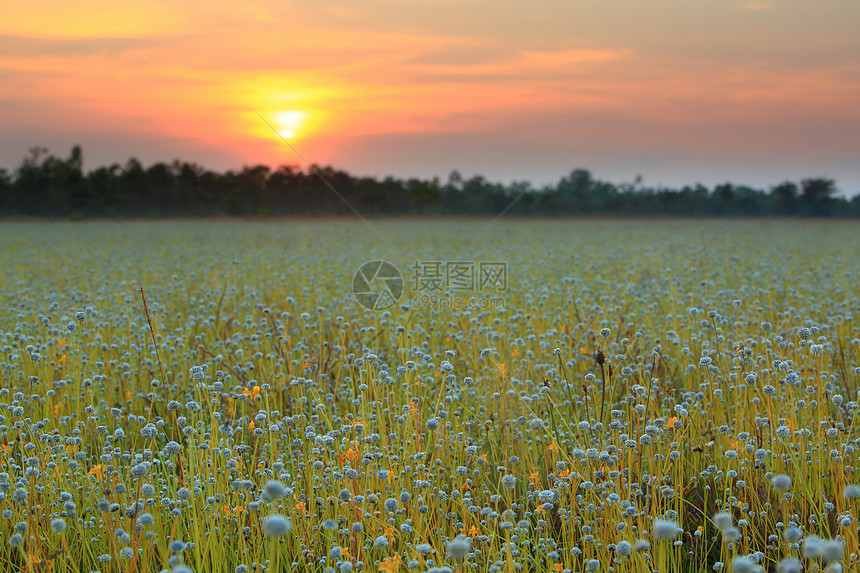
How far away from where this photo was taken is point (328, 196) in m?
56.5

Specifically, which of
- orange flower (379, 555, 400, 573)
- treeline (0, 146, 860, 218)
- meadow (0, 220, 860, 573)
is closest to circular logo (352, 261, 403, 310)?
meadow (0, 220, 860, 573)

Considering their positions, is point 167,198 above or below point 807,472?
above

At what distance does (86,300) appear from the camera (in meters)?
9.70

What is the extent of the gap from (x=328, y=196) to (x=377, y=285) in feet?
152

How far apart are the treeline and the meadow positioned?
141 feet

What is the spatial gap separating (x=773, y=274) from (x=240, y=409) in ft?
34.0

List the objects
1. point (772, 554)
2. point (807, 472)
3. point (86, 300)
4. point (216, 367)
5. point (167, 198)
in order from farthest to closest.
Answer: point (167, 198) → point (86, 300) → point (216, 367) → point (807, 472) → point (772, 554)

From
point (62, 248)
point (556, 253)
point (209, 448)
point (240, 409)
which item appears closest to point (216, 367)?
point (240, 409)

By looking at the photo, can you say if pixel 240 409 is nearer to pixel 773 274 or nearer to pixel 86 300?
pixel 86 300

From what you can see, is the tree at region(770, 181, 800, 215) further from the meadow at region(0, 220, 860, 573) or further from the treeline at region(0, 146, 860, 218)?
the meadow at region(0, 220, 860, 573)

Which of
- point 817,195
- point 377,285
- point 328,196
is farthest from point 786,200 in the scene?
point 377,285

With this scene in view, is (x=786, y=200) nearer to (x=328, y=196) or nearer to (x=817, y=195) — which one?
(x=817, y=195)

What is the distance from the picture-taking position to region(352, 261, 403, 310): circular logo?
29.3 ft

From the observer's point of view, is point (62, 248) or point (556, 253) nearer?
point (556, 253)
